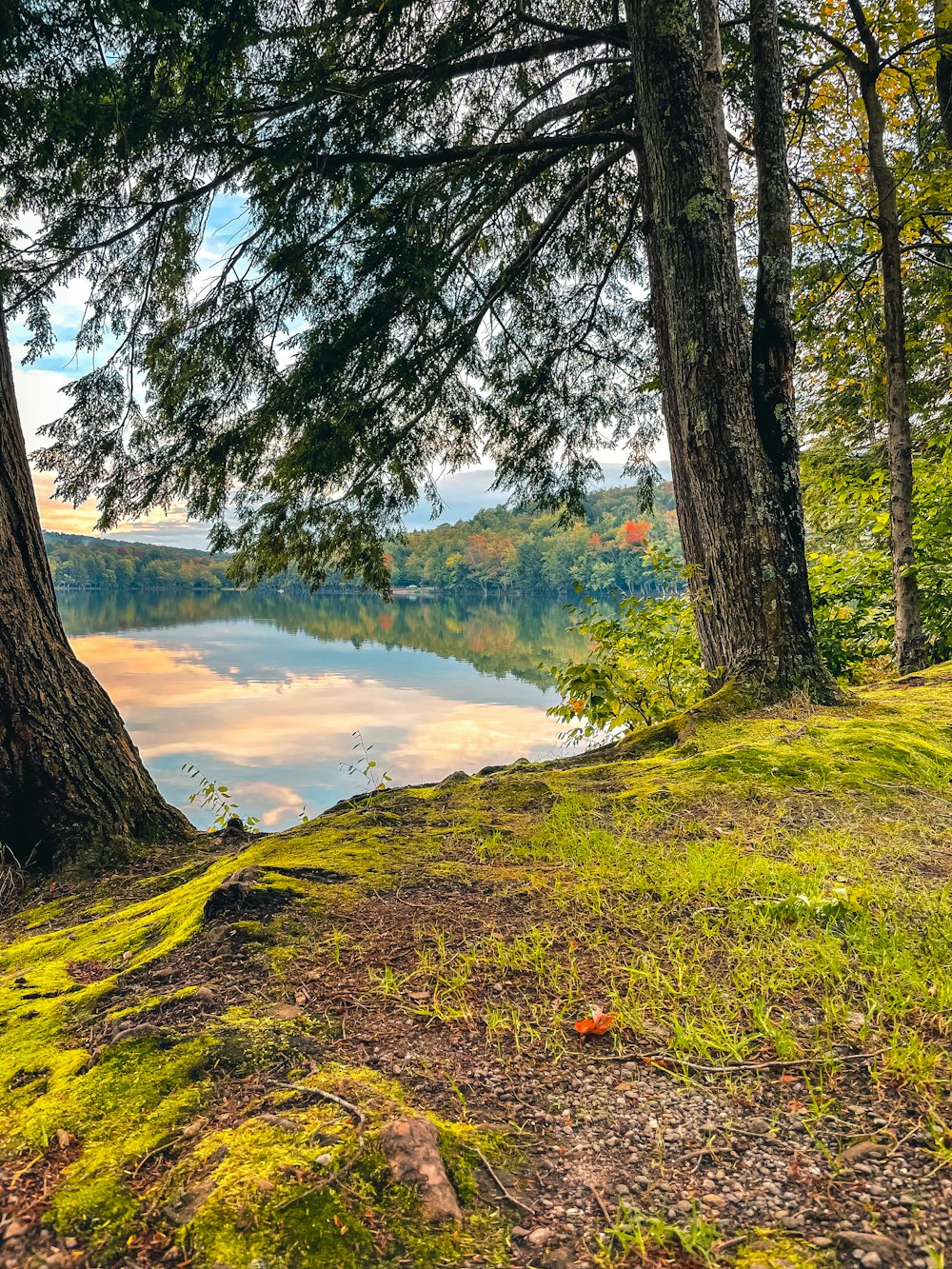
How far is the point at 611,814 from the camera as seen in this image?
2.99 metres

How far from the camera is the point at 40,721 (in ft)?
11.1

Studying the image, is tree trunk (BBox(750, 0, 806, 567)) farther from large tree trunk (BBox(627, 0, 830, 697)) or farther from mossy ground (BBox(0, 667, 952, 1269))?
mossy ground (BBox(0, 667, 952, 1269))

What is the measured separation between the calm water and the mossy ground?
17.7ft

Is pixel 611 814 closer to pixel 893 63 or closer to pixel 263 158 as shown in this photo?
pixel 263 158

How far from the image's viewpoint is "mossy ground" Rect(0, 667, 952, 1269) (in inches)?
43.8

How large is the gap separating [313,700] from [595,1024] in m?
15.3

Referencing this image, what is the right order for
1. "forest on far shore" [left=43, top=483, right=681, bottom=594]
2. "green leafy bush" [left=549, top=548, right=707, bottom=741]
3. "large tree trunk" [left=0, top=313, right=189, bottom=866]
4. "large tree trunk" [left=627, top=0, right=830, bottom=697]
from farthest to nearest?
"forest on far shore" [left=43, top=483, right=681, bottom=594] < "green leafy bush" [left=549, top=548, right=707, bottom=741] < "large tree trunk" [left=627, top=0, right=830, bottom=697] < "large tree trunk" [left=0, top=313, right=189, bottom=866]

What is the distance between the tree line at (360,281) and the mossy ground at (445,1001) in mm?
1289

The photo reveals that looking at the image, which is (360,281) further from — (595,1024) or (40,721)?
(595,1024)

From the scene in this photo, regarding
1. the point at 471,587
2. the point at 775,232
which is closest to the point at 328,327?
the point at 775,232

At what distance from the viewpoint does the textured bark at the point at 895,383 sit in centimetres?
560

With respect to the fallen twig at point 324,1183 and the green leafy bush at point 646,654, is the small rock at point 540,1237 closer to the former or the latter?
the fallen twig at point 324,1183

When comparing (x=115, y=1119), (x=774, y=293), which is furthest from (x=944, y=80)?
(x=115, y=1119)

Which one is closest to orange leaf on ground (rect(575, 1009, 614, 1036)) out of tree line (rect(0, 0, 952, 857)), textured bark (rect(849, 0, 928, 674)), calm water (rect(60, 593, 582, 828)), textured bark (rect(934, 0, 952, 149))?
tree line (rect(0, 0, 952, 857))
